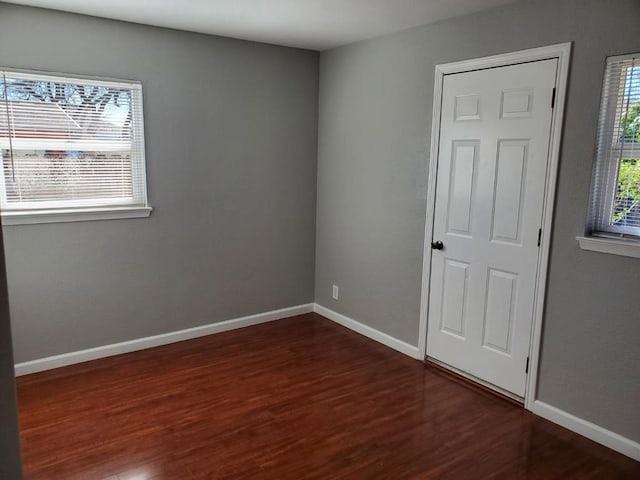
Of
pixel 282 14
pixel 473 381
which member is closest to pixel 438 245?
pixel 473 381

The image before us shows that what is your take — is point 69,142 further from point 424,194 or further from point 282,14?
point 424,194

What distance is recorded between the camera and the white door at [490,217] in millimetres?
2898

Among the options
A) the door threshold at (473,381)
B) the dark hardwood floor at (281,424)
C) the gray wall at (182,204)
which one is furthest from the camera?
the gray wall at (182,204)

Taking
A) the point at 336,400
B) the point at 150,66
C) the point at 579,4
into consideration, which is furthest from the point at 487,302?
the point at 150,66

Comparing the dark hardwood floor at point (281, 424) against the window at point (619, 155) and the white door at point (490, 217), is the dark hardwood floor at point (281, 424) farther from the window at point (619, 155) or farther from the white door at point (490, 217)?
the window at point (619, 155)

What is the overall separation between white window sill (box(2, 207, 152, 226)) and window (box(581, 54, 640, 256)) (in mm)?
3045

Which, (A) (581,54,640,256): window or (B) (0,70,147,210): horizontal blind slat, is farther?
(B) (0,70,147,210): horizontal blind slat

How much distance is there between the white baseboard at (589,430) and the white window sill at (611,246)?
99 cm

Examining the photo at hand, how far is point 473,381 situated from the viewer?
3.37m

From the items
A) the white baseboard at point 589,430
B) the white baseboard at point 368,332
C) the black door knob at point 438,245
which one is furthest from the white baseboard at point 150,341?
the white baseboard at point 589,430

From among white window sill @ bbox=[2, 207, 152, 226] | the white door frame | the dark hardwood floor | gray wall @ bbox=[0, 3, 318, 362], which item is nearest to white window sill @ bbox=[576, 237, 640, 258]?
the white door frame

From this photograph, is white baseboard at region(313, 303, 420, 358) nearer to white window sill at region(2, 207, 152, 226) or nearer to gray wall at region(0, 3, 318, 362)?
gray wall at region(0, 3, 318, 362)

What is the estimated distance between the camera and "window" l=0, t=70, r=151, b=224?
3.15 meters

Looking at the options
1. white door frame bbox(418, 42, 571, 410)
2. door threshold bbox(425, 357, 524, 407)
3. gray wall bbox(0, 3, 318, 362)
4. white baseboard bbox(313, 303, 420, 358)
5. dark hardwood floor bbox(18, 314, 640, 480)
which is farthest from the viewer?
white baseboard bbox(313, 303, 420, 358)
